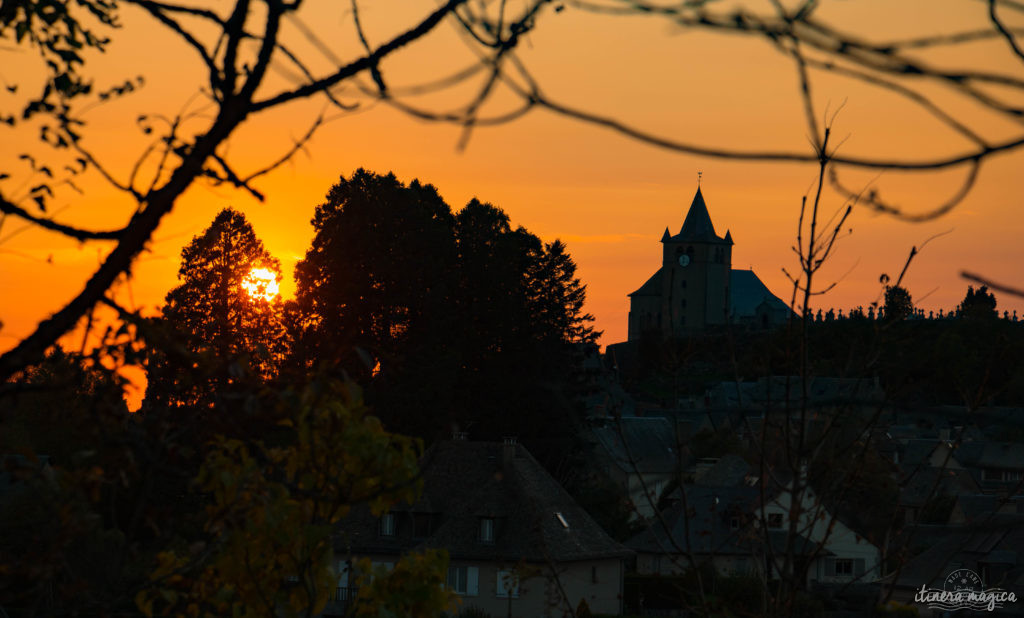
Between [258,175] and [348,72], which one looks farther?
[258,175]

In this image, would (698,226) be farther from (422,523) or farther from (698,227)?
(422,523)

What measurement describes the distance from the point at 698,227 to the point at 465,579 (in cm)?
10791

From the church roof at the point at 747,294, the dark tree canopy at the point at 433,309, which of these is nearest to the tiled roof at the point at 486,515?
the dark tree canopy at the point at 433,309

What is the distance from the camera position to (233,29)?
306 centimetres

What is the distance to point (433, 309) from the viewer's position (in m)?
39.2

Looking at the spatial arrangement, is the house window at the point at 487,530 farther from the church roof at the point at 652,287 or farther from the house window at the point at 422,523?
the church roof at the point at 652,287

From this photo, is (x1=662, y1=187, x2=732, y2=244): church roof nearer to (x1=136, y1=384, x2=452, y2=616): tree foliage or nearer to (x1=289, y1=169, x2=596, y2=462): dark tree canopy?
→ (x1=289, y1=169, x2=596, y2=462): dark tree canopy

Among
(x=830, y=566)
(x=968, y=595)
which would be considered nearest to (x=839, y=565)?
(x=830, y=566)

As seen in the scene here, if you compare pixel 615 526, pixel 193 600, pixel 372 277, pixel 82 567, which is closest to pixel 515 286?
pixel 372 277

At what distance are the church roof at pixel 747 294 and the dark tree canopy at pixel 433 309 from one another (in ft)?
306

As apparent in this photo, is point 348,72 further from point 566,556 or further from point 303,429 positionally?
point 566,556

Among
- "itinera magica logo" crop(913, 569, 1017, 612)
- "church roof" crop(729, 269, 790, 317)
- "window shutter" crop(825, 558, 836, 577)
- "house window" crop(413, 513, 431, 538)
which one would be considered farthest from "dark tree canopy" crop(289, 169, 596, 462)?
"church roof" crop(729, 269, 790, 317)

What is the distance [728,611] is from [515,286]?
37.6 metres

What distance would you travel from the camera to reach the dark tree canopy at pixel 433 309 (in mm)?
39000
